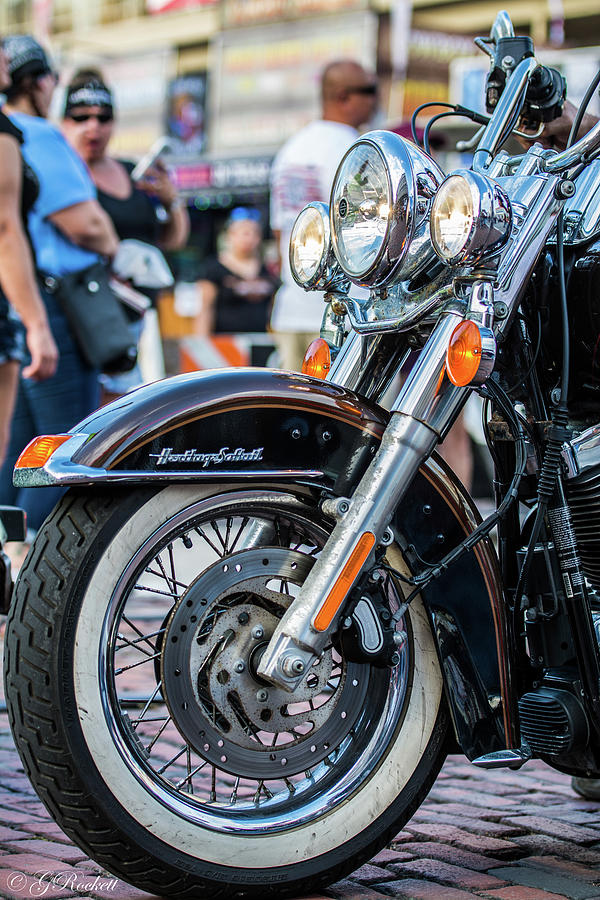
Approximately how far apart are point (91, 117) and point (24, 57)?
479mm

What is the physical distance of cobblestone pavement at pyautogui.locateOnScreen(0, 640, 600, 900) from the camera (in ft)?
7.83

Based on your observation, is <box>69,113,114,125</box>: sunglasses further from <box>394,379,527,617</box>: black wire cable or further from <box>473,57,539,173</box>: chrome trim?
<box>394,379,527,617</box>: black wire cable

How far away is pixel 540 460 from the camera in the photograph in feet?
8.61

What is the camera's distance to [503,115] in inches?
107

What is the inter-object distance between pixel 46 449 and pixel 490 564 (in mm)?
887

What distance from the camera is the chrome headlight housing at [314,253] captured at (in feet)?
8.86

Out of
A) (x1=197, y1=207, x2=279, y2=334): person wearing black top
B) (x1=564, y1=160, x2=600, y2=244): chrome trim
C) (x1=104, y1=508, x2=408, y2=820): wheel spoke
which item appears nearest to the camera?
(x1=104, y1=508, x2=408, y2=820): wheel spoke

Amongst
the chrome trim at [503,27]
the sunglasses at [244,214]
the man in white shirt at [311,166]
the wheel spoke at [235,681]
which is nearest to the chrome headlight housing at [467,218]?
the wheel spoke at [235,681]

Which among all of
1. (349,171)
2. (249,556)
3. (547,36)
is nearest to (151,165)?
(349,171)

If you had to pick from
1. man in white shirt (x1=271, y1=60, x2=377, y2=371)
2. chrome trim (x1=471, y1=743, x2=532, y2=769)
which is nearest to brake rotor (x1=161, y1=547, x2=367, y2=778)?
chrome trim (x1=471, y1=743, x2=532, y2=769)

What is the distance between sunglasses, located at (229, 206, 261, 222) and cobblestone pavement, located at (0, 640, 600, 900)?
10.2 meters

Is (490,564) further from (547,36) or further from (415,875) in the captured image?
(547,36)

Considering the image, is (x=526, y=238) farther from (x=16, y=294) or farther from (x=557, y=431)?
(x=16, y=294)

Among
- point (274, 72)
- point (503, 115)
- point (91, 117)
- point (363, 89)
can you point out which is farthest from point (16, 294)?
point (274, 72)
